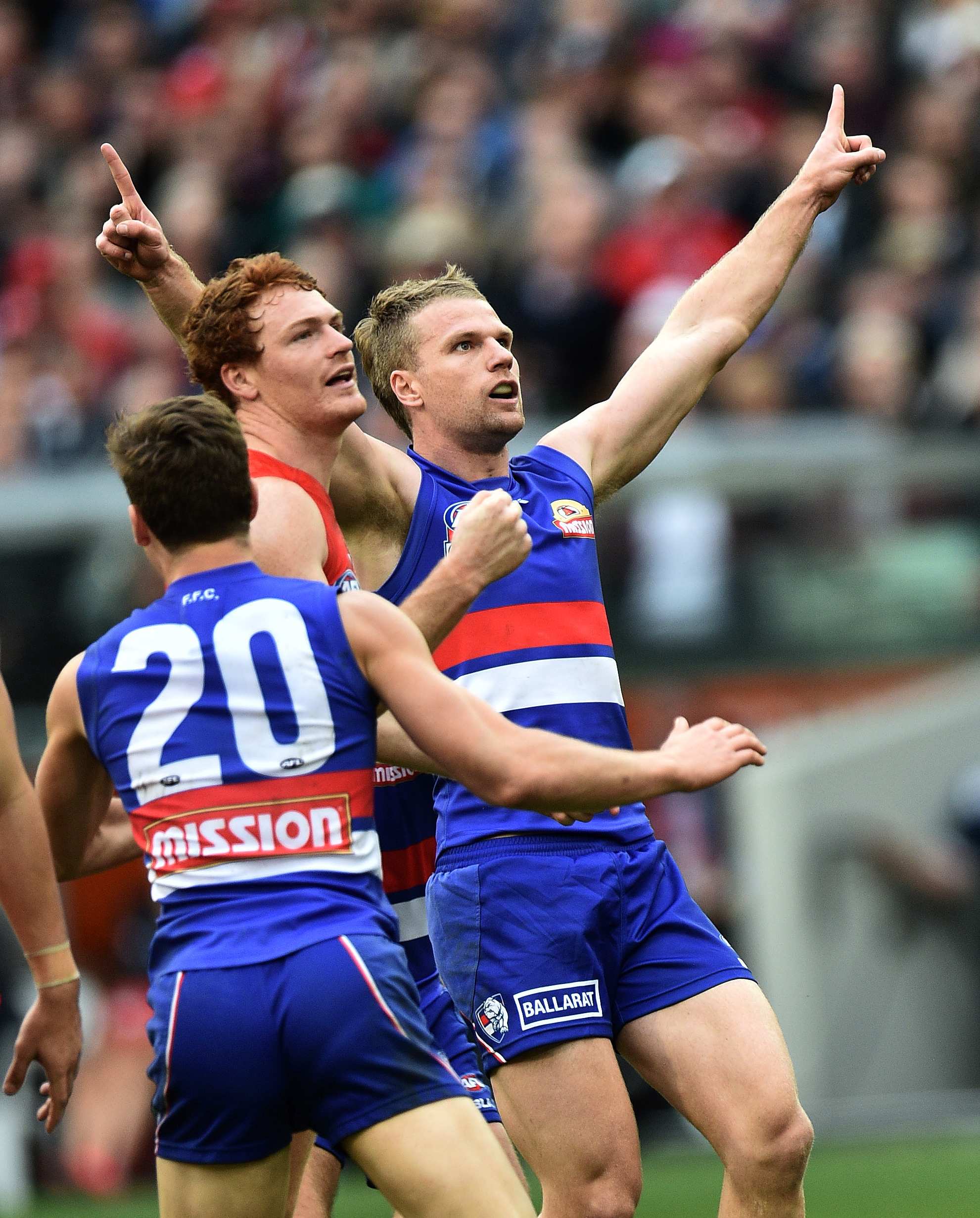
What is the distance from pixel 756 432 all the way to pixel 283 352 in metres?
6.17

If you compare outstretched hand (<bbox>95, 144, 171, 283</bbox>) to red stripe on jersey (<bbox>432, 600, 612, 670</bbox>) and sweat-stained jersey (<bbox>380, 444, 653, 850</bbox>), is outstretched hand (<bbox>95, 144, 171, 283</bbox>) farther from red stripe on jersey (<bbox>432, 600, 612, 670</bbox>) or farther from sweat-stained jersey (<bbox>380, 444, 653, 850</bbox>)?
red stripe on jersey (<bbox>432, 600, 612, 670</bbox>)

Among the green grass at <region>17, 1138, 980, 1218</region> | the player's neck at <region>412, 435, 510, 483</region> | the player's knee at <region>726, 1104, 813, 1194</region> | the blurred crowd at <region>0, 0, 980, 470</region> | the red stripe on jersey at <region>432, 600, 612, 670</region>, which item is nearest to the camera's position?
the player's knee at <region>726, 1104, 813, 1194</region>

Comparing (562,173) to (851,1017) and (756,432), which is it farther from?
(851,1017)

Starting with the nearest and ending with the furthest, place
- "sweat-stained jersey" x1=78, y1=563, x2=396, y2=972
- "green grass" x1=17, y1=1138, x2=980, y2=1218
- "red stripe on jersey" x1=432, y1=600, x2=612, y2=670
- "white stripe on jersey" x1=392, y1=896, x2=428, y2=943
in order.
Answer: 1. "sweat-stained jersey" x1=78, y1=563, x2=396, y2=972
2. "red stripe on jersey" x1=432, y1=600, x2=612, y2=670
3. "white stripe on jersey" x1=392, y1=896, x2=428, y2=943
4. "green grass" x1=17, y1=1138, x2=980, y2=1218

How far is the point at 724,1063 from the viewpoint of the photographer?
5.00 metres

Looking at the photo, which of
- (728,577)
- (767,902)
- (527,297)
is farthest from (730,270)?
(527,297)

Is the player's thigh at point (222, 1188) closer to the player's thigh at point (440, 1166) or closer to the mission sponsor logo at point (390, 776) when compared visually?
the player's thigh at point (440, 1166)

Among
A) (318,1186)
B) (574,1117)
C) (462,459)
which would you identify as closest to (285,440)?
(462,459)

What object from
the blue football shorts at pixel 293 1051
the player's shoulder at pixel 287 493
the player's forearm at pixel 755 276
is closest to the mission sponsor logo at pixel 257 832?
the blue football shorts at pixel 293 1051

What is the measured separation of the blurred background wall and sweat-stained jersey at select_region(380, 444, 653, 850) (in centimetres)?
494

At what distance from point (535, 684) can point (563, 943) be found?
71 centimetres

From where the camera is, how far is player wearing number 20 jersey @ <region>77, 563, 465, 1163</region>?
155 inches

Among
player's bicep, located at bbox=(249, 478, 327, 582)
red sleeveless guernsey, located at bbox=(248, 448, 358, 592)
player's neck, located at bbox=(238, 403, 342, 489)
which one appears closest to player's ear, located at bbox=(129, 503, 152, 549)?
player's bicep, located at bbox=(249, 478, 327, 582)

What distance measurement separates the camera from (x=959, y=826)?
1104 centimetres
